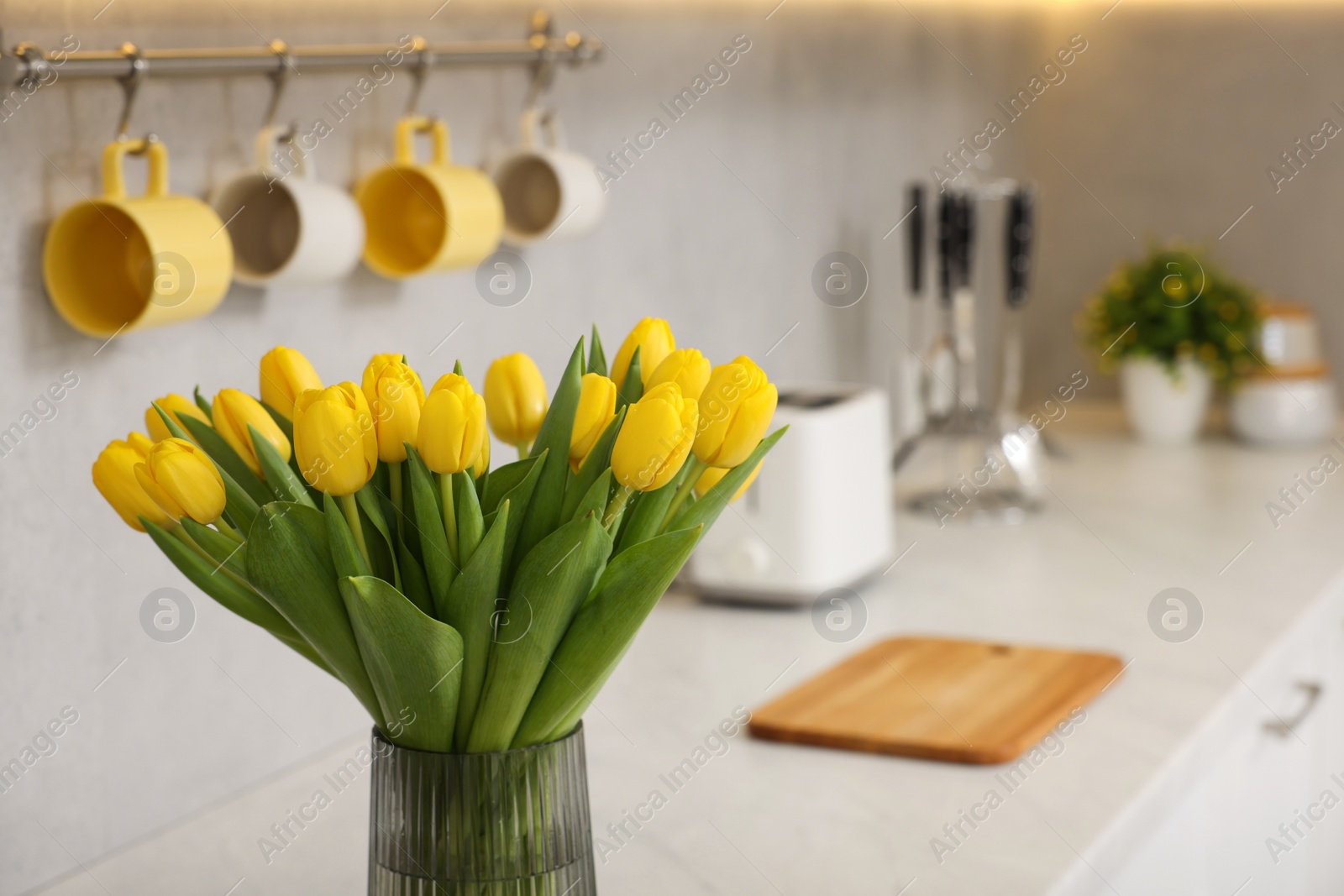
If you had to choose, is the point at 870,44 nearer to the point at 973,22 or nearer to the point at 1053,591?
the point at 973,22

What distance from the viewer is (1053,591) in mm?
1534

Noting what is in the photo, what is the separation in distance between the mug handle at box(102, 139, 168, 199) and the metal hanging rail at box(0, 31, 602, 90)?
1.7 inches

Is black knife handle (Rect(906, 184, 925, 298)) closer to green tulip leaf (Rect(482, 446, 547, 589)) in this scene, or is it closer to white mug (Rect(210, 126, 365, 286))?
white mug (Rect(210, 126, 365, 286))

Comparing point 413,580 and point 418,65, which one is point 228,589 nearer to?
point 413,580

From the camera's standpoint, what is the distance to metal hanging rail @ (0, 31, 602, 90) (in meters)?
0.84

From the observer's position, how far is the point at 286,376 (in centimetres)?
70

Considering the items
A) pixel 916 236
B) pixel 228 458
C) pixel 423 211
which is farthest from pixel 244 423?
pixel 916 236

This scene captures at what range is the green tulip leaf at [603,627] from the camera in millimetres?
668

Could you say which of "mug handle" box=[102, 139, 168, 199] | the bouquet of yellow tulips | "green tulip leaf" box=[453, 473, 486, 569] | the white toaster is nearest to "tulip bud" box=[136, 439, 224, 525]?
the bouquet of yellow tulips

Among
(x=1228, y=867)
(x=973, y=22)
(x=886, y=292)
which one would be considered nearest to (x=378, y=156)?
(x=1228, y=867)

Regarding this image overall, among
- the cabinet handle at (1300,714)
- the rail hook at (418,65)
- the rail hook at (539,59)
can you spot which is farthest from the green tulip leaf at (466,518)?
the cabinet handle at (1300,714)

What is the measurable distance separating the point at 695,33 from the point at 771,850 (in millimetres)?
997

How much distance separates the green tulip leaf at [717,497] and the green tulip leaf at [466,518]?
11 cm

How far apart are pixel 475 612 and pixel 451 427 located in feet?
0.33
